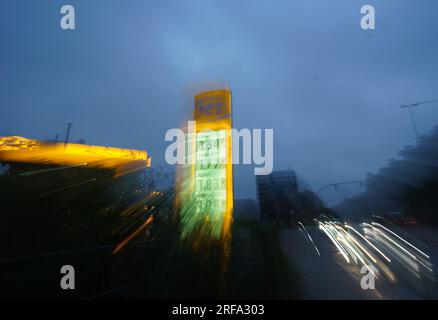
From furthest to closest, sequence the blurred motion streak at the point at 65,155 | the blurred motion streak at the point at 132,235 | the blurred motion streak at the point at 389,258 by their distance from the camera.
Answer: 1. the blurred motion streak at the point at 389,258
2. the blurred motion streak at the point at 65,155
3. the blurred motion streak at the point at 132,235

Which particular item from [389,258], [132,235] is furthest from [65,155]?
[389,258]

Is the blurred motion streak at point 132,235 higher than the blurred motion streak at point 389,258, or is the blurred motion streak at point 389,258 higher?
the blurred motion streak at point 132,235

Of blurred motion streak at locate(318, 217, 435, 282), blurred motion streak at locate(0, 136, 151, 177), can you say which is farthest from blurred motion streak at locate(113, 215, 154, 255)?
blurred motion streak at locate(318, 217, 435, 282)

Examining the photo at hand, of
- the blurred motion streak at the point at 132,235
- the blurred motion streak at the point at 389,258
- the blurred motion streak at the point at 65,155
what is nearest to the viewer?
the blurred motion streak at the point at 132,235

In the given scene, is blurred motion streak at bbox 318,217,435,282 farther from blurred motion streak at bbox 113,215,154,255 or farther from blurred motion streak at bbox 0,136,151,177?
blurred motion streak at bbox 0,136,151,177

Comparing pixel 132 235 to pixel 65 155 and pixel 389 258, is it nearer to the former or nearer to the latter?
pixel 65 155

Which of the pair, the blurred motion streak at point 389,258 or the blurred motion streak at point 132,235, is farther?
the blurred motion streak at point 389,258

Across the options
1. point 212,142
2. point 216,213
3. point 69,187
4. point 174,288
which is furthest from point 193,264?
point 212,142

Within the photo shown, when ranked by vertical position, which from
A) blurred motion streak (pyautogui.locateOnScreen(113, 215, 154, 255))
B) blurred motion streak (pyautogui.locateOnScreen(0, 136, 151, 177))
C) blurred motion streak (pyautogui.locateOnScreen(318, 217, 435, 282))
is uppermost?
blurred motion streak (pyautogui.locateOnScreen(0, 136, 151, 177))

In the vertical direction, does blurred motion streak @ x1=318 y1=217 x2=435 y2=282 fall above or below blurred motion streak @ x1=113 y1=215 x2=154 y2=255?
below

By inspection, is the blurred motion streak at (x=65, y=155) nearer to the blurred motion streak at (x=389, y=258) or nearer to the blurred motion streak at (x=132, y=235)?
the blurred motion streak at (x=132, y=235)

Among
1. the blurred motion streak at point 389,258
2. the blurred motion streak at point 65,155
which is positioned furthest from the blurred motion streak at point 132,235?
the blurred motion streak at point 389,258
